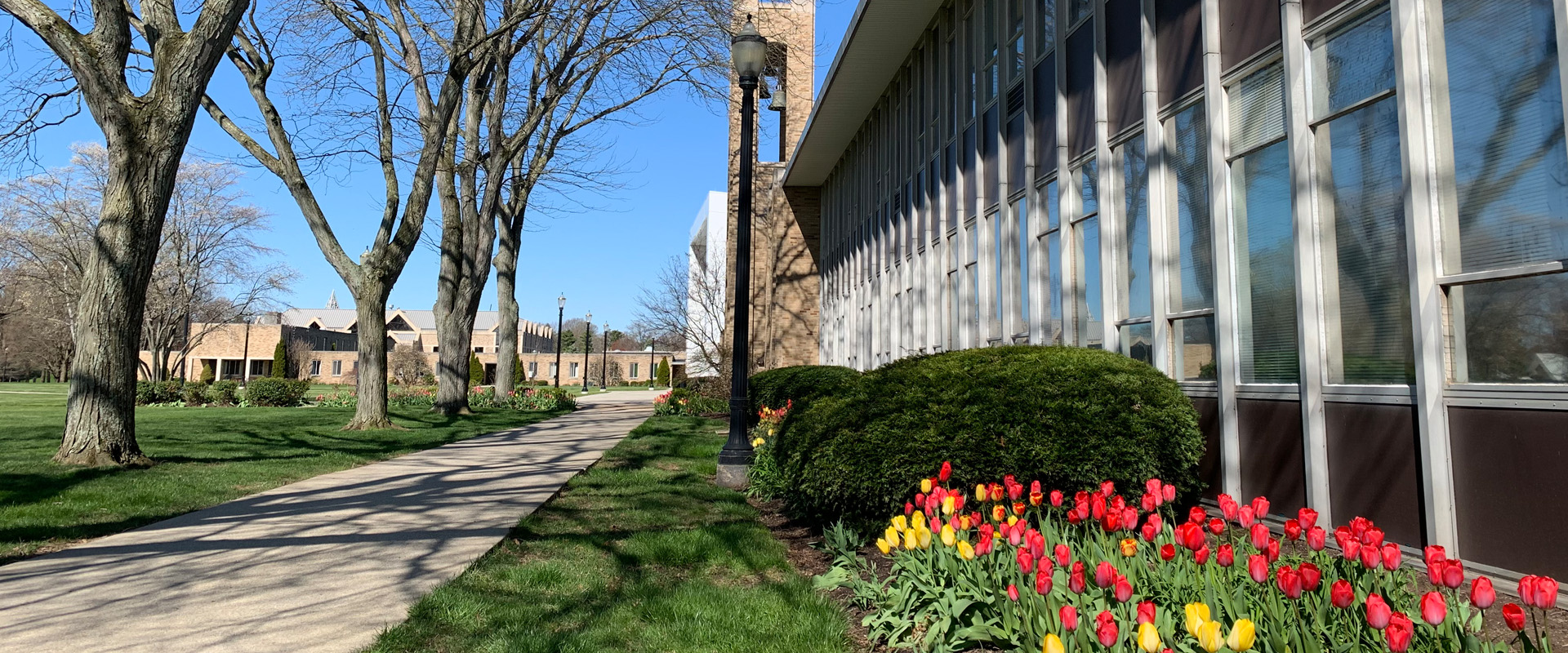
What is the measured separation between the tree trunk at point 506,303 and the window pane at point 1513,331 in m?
23.2

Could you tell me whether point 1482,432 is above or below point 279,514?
above

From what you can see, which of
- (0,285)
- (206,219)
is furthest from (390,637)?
(0,285)

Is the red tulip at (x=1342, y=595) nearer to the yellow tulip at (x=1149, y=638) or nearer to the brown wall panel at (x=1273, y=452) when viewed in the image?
the yellow tulip at (x=1149, y=638)

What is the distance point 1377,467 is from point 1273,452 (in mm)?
957

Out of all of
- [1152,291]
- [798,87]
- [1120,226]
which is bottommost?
[1152,291]

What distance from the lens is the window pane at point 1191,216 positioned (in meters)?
7.02

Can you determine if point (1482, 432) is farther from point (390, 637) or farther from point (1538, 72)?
point (390, 637)

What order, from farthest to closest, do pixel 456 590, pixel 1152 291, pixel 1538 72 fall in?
pixel 1152 291 → pixel 456 590 → pixel 1538 72

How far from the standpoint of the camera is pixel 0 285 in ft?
165

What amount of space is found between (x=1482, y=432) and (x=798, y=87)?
26975 mm

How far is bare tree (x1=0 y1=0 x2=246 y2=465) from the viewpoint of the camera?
9211 mm

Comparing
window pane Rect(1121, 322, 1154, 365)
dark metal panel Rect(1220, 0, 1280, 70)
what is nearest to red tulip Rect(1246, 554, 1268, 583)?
dark metal panel Rect(1220, 0, 1280, 70)

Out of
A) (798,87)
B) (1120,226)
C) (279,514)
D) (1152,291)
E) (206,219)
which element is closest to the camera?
(279,514)

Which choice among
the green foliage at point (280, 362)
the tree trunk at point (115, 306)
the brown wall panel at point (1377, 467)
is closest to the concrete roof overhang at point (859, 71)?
the tree trunk at point (115, 306)
